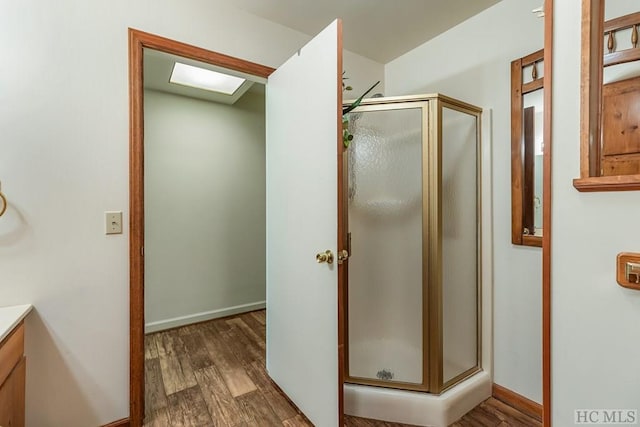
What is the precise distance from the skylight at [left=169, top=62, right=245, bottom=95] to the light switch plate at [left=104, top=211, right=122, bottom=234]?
1.38 metres

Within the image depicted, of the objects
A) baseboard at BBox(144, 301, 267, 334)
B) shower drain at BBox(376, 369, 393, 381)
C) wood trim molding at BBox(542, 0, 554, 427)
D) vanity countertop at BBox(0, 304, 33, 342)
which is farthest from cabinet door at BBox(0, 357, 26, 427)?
wood trim molding at BBox(542, 0, 554, 427)

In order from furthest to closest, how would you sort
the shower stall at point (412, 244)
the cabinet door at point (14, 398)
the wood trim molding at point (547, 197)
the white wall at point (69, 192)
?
the shower stall at point (412, 244) < the white wall at point (69, 192) < the cabinet door at point (14, 398) < the wood trim molding at point (547, 197)

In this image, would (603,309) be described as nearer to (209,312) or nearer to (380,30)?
(380,30)

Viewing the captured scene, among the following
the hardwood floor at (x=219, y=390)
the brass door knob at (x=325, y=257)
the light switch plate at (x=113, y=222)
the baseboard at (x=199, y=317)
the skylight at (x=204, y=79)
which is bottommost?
the hardwood floor at (x=219, y=390)

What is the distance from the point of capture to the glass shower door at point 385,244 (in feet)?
5.51

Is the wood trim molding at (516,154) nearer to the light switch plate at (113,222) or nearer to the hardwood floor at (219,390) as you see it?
the hardwood floor at (219,390)

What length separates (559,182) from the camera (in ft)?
2.77

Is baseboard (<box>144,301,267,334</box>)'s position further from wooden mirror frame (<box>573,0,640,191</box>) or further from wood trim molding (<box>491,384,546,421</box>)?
wooden mirror frame (<box>573,0,640,191</box>)

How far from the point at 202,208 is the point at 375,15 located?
2.30 metres

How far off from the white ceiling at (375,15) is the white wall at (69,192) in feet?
2.29

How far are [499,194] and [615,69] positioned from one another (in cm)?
76

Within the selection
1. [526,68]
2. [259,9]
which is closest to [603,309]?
[526,68]

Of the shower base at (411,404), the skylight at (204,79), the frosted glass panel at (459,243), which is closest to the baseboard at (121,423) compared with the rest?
the shower base at (411,404)

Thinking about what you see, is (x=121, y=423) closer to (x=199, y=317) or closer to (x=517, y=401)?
(x=199, y=317)
